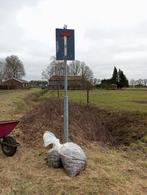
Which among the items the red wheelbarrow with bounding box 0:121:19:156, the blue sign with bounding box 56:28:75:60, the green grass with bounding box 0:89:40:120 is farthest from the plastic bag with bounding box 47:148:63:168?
the green grass with bounding box 0:89:40:120

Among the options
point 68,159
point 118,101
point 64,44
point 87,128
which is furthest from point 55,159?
point 118,101

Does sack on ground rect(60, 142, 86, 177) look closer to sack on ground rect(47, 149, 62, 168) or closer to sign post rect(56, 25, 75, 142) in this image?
sack on ground rect(47, 149, 62, 168)

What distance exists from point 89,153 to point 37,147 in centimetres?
124

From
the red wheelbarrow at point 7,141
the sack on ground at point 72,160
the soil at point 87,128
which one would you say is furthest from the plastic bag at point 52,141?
the soil at point 87,128

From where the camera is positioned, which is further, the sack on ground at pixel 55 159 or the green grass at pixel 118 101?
the green grass at pixel 118 101

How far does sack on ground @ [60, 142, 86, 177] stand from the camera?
4.80 m

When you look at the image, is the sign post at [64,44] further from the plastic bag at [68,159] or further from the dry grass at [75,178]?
the dry grass at [75,178]

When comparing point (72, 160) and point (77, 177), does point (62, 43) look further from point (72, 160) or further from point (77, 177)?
point (77, 177)

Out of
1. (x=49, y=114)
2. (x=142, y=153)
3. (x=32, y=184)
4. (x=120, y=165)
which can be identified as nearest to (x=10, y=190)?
(x=32, y=184)

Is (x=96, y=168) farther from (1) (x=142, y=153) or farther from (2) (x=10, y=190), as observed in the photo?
(1) (x=142, y=153)

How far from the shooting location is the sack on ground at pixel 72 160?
4797 mm

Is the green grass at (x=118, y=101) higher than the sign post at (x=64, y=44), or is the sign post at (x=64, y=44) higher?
the sign post at (x=64, y=44)

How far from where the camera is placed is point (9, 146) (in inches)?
236

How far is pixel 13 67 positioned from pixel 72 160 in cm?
8673
